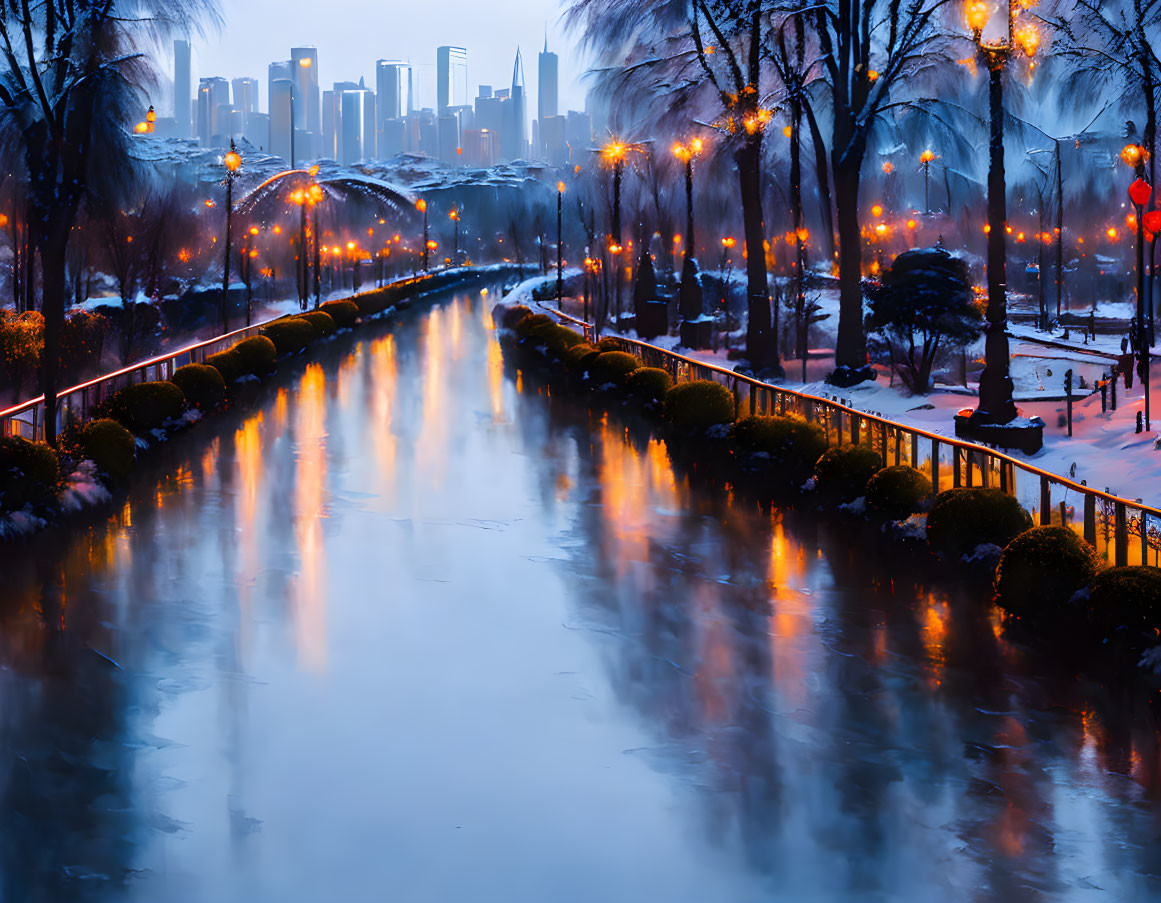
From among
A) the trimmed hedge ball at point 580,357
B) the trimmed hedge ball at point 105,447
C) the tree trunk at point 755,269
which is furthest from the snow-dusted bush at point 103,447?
the tree trunk at point 755,269

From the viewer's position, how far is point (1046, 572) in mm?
10500

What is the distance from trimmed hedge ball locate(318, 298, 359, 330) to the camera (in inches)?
2180

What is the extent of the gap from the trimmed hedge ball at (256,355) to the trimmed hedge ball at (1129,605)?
82.2ft

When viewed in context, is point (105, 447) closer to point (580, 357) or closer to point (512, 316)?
point (580, 357)

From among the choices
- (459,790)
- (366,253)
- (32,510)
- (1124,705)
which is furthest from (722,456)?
(366,253)

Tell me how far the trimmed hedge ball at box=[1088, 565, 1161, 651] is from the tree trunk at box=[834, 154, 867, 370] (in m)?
22.3

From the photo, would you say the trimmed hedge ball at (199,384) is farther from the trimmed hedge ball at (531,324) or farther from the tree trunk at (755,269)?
the trimmed hedge ball at (531,324)

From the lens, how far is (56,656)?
9.70 m

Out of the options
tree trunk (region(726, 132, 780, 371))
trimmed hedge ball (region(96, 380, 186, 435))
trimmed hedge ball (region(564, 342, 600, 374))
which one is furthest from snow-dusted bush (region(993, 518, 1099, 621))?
tree trunk (region(726, 132, 780, 371))

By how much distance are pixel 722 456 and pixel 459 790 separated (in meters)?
13.4

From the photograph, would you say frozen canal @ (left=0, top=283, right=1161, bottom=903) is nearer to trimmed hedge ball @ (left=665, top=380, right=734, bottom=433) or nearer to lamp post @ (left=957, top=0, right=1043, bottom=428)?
trimmed hedge ball @ (left=665, top=380, right=734, bottom=433)

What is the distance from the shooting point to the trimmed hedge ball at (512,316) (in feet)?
185

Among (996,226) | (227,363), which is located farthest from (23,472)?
(227,363)

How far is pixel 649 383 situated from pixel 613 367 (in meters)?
3.41
